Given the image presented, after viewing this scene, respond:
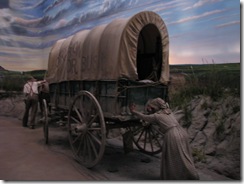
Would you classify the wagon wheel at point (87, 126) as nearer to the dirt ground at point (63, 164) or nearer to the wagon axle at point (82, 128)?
the wagon axle at point (82, 128)

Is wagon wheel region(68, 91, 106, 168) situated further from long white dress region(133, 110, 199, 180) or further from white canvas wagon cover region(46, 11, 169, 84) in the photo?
long white dress region(133, 110, 199, 180)

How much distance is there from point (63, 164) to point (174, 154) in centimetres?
205

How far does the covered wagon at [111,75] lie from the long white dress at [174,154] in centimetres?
71

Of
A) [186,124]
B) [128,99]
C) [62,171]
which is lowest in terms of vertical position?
[62,171]

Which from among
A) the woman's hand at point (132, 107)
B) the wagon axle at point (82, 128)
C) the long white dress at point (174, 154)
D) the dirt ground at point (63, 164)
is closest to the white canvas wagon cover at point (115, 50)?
the woman's hand at point (132, 107)

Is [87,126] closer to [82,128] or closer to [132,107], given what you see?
[82,128]

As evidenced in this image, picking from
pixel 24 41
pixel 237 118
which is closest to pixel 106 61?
pixel 237 118

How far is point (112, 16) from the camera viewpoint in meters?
6.58

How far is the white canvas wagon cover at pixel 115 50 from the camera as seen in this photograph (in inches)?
187

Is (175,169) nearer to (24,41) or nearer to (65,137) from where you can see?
(65,137)

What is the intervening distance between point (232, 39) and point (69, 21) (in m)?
4.67

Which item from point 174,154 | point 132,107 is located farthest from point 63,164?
point 174,154

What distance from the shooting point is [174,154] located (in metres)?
4.13

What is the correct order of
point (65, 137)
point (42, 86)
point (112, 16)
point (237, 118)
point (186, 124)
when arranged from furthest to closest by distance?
point (42, 86) → point (65, 137) → point (112, 16) → point (186, 124) → point (237, 118)
